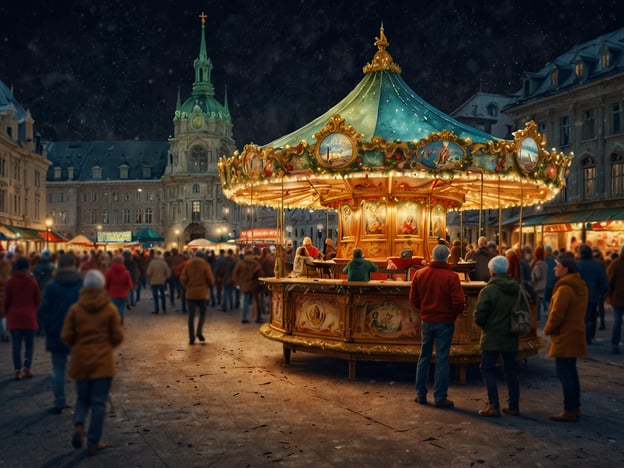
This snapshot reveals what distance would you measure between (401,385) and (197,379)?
294 cm

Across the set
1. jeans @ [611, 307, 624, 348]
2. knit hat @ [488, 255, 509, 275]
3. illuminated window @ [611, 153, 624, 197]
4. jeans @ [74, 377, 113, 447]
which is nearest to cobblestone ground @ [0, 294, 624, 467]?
jeans @ [74, 377, 113, 447]

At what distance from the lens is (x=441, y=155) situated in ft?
41.2

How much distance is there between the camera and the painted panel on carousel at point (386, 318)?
34.5 ft

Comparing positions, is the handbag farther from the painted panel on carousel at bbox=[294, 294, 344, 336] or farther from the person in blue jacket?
the painted panel on carousel at bbox=[294, 294, 344, 336]

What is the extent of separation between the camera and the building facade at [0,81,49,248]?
50.4 metres

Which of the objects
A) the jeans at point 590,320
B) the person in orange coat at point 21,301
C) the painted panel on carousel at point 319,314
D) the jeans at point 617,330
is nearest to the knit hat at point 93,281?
the person in orange coat at point 21,301

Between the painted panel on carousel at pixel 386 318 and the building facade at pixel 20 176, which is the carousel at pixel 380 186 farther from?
the building facade at pixel 20 176

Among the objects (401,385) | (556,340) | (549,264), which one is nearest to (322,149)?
(401,385)

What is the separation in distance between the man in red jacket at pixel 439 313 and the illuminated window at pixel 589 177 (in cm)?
3024

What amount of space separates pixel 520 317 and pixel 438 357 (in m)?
1.28

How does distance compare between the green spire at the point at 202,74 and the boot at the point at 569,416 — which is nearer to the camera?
the boot at the point at 569,416

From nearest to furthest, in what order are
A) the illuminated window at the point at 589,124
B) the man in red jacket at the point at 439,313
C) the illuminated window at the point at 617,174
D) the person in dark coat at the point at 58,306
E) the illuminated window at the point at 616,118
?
the person in dark coat at the point at 58,306, the man in red jacket at the point at 439,313, the illuminated window at the point at 617,174, the illuminated window at the point at 616,118, the illuminated window at the point at 589,124

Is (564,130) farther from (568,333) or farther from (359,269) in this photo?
(568,333)

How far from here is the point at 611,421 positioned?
25.4 ft
